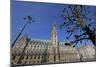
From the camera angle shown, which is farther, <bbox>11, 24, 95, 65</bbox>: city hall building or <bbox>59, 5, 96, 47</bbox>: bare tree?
<bbox>59, 5, 96, 47</bbox>: bare tree

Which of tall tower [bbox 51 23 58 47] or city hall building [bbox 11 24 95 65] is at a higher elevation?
tall tower [bbox 51 23 58 47]

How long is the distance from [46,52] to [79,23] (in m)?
0.64

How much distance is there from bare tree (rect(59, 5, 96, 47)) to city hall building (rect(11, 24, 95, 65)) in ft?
0.42

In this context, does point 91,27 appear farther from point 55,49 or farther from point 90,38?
point 55,49

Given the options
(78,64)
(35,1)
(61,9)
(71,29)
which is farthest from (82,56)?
(35,1)

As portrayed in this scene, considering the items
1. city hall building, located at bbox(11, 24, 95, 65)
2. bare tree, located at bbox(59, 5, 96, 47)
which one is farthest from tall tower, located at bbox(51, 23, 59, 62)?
bare tree, located at bbox(59, 5, 96, 47)

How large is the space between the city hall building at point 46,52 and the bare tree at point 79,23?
Answer: 13 cm

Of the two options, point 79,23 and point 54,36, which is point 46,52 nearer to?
point 54,36

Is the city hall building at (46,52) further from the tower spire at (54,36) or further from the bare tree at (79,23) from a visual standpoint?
the bare tree at (79,23)

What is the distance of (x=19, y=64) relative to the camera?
2.72m

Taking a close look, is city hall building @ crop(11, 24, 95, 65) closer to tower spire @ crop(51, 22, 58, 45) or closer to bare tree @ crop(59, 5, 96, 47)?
tower spire @ crop(51, 22, 58, 45)

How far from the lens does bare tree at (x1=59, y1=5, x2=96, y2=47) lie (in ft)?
9.77

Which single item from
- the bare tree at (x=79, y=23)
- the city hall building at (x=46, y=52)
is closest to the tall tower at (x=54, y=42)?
the city hall building at (x=46, y=52)

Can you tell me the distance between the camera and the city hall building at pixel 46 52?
272cm
